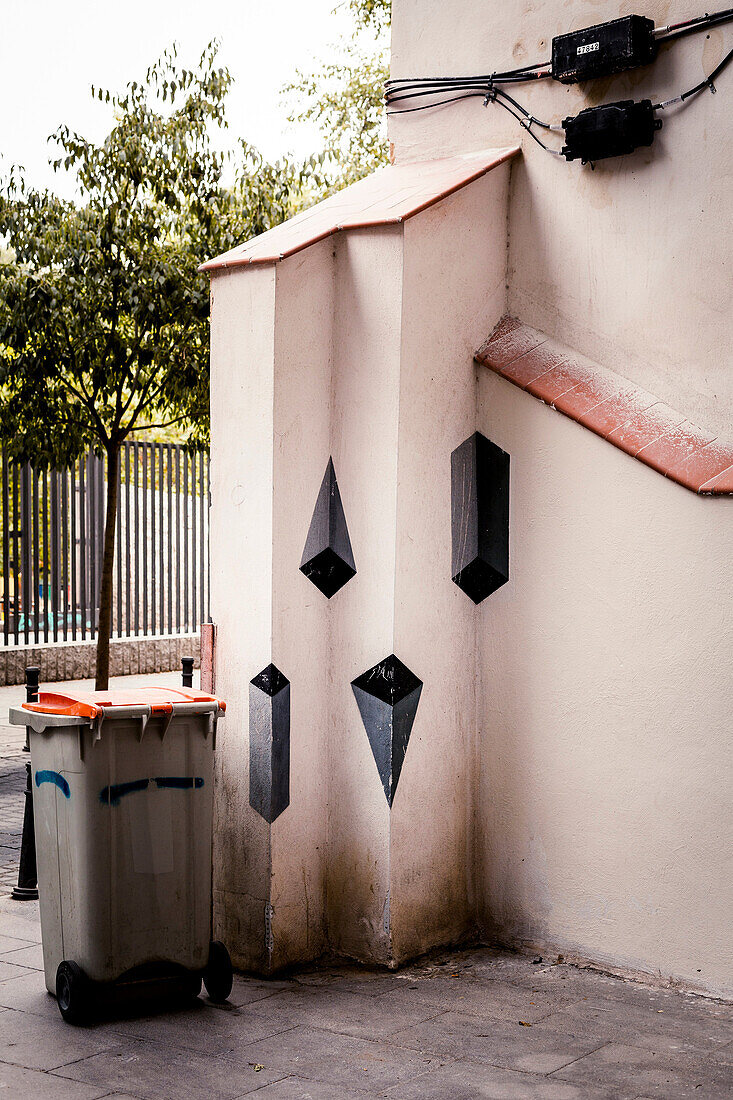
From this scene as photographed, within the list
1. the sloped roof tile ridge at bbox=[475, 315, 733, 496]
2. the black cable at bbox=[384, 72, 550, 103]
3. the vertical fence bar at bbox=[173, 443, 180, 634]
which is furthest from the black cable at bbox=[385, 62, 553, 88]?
the vertical fence bar at bbox=[173, 443, 180, 634]

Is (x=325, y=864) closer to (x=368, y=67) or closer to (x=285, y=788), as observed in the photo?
(x=285, y=788)

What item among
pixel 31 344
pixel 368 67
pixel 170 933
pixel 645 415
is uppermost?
pixel 368 67

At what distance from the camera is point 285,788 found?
16.4 ft

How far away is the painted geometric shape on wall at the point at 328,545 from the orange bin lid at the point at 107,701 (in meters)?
0.76

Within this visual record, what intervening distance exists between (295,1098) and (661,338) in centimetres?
325

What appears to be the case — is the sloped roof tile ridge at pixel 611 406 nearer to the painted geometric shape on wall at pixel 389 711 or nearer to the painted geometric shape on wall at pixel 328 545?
the painted geometric shape on wall at pixel 328 545

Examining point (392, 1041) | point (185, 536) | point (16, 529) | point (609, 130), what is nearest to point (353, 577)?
point (392, 1041)

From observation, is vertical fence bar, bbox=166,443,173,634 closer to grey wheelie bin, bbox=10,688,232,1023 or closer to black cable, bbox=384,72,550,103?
black cable, bbox=384,72,550,103

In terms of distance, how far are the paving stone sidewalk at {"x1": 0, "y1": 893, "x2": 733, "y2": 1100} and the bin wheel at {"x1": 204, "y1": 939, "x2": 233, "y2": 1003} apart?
5 centimetres

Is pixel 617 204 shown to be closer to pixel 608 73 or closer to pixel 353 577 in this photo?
pixel 608 73

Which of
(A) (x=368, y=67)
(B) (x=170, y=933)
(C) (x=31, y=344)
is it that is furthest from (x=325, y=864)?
(A) (x=368, y=67)

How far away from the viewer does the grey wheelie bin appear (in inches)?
172

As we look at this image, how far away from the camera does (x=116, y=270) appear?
9156 millimetres

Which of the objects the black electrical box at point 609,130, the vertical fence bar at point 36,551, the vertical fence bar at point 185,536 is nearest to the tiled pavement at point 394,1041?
the black electrical box at point 609,130
